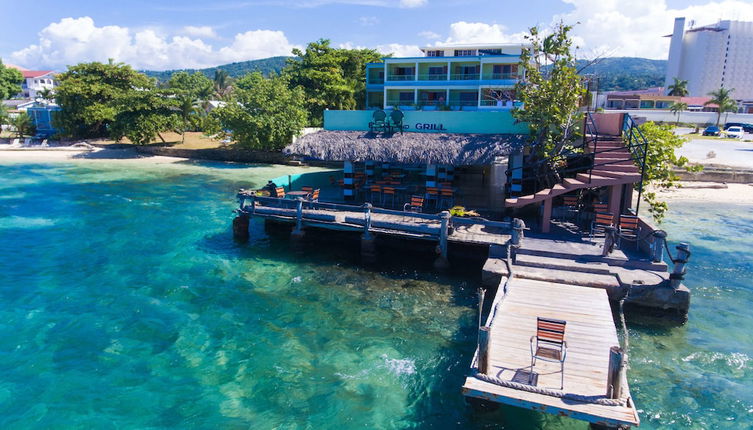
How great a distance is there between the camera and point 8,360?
12281 millimetres

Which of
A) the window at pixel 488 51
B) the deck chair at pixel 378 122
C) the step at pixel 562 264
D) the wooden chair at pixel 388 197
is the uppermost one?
the window at pixel 488 51

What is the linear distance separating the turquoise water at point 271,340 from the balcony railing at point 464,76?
88.2ft

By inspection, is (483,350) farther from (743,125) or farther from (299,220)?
(743,125)

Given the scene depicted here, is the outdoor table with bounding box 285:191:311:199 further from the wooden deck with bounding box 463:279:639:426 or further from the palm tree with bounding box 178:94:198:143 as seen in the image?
the palm tree with bounding box 178:94:198:143

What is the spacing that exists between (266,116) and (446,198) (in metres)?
27.1

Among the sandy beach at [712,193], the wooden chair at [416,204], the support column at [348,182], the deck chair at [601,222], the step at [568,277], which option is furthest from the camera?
the sandy beach at [712,193]

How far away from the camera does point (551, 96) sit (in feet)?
63.4

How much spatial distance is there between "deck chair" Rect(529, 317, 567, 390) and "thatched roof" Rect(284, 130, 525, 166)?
36.0 ft

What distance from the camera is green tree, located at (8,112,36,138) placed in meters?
58.4

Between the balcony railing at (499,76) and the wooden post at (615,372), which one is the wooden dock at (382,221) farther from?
the balcony railing at (499,76)

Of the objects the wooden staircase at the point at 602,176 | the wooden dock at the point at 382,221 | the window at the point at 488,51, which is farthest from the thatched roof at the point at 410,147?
the window at the point at 488,51

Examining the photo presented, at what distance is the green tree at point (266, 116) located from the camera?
43.5 metres

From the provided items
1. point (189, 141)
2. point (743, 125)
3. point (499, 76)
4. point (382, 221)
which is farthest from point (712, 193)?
point (189, 141)

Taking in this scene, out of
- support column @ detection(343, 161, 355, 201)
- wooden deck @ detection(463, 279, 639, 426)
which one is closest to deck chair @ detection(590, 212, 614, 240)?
wooden deck @ detection(463, 279, 639, 426)
